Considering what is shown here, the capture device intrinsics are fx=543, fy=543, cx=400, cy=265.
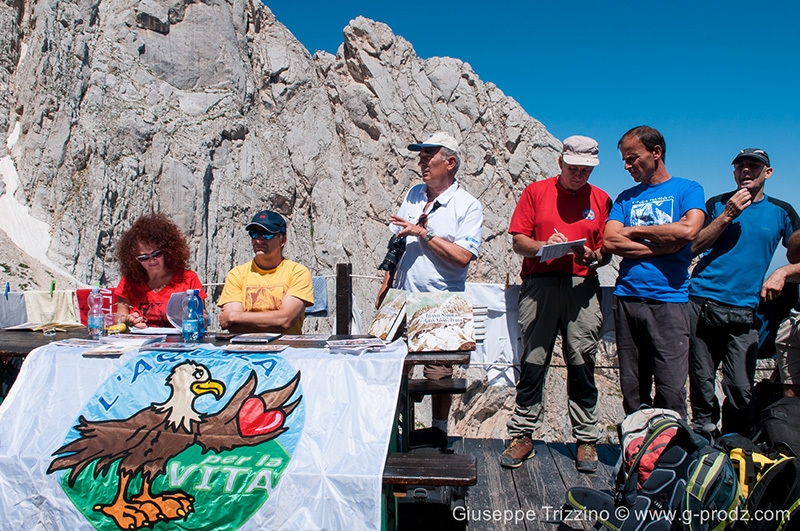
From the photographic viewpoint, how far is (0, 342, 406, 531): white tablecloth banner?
94.6 inches

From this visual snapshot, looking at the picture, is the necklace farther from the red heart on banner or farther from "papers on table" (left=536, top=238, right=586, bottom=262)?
"papers on table" (left=536, top=238, right=586, bottom=262)

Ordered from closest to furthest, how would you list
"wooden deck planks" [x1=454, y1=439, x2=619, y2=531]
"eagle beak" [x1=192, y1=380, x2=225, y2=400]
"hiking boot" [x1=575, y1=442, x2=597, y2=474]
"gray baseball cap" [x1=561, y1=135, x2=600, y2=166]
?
"eagle beak" [x1=192, y1=380, x2=225, y2=400] → "wooden deck planks" [x1=454, y1=439, x2=619, y2=531] → "gray baseball cap" [x1=561, y1=135, x2=600, y2=166] → "hiking boot" [x1=575, y1=442, x2=597, y2=474]

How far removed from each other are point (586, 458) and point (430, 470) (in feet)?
6.58

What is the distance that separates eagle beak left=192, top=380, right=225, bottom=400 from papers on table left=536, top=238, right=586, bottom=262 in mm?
2123

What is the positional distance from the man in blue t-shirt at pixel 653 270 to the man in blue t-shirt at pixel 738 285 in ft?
1.11

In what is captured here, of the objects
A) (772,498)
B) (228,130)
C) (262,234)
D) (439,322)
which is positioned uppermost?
(228,130)

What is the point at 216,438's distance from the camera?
2572mm

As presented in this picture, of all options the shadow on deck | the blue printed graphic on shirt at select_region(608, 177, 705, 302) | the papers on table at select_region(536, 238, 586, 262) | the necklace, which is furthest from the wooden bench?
the necklace

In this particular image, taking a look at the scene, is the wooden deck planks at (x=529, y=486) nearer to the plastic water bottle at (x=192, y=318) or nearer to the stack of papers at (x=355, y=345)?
the stack of papers at (x=355, y=345)

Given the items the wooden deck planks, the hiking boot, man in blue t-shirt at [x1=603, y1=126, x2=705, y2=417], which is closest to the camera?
the wooden deck planks

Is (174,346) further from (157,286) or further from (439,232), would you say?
(439,232)

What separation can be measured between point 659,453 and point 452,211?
2.04 m

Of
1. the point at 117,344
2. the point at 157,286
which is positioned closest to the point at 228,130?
the point at 157,286

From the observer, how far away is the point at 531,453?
414cm
